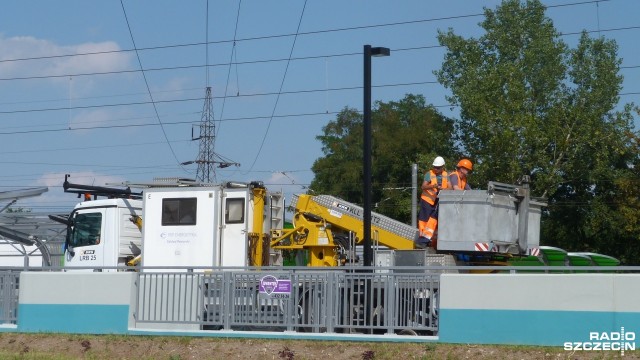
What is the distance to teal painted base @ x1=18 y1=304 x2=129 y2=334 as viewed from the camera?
19156 millimetres

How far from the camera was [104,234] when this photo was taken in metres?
23.2

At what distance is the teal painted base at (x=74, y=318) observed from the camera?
19.2 meters

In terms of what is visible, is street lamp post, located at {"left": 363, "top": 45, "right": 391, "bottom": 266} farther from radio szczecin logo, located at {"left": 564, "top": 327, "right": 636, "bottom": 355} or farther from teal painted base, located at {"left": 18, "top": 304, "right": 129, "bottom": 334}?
teal painted base, located at {"left": 18, "top": 304, "right": 129, "bottom": 334}

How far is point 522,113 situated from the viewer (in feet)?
163

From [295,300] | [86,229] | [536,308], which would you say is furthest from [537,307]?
[86,229]

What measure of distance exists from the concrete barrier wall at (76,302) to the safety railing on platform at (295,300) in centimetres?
35

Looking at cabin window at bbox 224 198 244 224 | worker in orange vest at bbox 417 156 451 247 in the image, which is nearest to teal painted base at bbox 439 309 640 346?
worker in orange vest at bbox 417 156 451 247

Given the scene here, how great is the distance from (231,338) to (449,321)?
395 cm

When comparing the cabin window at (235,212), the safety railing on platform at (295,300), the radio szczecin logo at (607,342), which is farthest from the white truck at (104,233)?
the radio szczecin logo at (607,342)

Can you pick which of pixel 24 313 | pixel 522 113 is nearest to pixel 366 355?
pixel 24 313

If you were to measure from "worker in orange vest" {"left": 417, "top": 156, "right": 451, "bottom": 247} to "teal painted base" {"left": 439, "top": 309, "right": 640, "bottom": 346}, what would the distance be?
7.77 ft

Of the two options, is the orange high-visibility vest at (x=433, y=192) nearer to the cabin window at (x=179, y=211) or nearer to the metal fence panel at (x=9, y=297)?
the cabin window at (x=179, y=211)

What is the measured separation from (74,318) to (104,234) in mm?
3874

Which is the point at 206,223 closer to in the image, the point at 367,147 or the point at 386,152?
the point at 367,147
